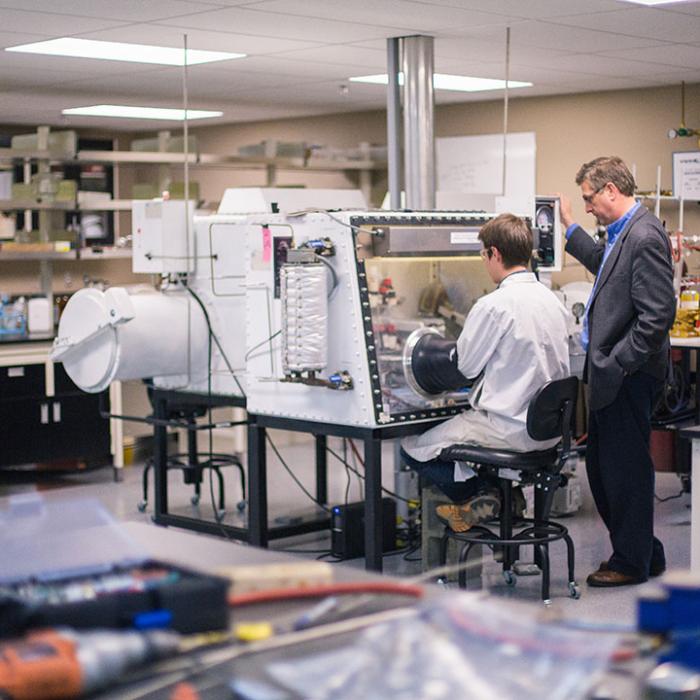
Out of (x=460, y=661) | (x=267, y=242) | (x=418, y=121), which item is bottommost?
(x=460, y=661)

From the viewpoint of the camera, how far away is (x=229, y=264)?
206 inches

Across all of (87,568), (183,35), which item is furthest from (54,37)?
(87,568)

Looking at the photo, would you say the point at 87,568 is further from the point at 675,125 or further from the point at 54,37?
the point at 675,125

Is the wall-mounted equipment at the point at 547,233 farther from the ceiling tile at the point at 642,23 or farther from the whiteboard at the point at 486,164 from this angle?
the whiteboard at the point at 486,164

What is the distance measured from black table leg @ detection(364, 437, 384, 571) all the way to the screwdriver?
2.79 metres

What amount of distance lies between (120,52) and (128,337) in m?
1.65

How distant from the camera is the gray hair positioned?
439 centimetres

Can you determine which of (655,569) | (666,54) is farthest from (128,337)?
(666,54)

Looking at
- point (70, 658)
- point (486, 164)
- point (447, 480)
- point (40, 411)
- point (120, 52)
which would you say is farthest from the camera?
point (486, 164)

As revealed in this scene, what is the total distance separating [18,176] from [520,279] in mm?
5915

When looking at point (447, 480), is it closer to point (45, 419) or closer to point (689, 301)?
point (689, 301)

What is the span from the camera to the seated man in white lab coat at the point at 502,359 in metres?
4.12

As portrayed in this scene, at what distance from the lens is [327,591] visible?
1716 millimetres

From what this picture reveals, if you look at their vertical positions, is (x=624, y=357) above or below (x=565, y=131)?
below
